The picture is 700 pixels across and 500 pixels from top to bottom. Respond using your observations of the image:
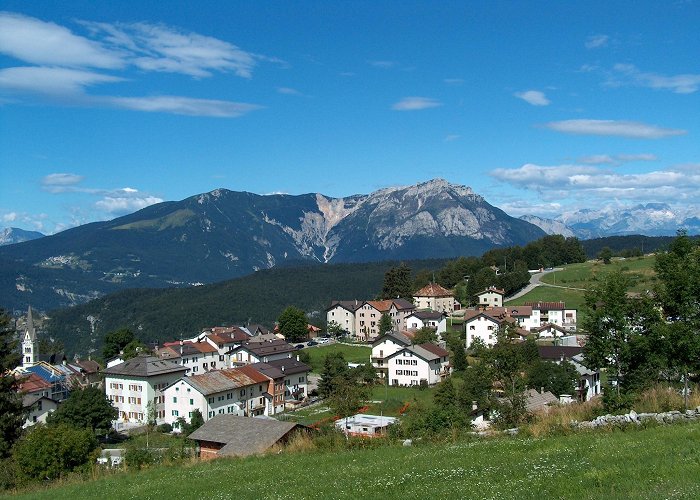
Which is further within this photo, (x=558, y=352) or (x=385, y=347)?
(x=385, y=347)

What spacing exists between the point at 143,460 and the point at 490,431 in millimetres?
11867

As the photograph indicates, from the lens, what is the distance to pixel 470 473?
10.6 metres

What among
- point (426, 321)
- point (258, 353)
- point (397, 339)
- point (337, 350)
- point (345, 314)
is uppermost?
point (345, 314)

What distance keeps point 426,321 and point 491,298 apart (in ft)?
45.7

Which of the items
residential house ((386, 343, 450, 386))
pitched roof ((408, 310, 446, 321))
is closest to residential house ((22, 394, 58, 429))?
residential house ((386, 343, 450, 386))

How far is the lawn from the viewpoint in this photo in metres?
68.6

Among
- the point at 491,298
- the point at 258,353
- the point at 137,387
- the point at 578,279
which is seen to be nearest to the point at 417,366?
the point at 258,353

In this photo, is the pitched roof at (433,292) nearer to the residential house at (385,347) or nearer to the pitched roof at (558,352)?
the residential house at (385,347)

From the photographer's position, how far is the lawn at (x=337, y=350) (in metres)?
68.6

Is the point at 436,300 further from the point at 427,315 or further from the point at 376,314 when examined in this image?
the point at 427,315

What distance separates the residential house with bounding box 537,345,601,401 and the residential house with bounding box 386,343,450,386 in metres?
9.32

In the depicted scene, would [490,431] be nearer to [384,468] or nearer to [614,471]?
[384,468]

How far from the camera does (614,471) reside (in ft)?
30.5

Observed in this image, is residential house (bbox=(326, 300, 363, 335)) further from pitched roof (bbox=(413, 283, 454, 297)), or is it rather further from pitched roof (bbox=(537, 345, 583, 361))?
pitched roof (bbox=(537, 345, 583, 361))
